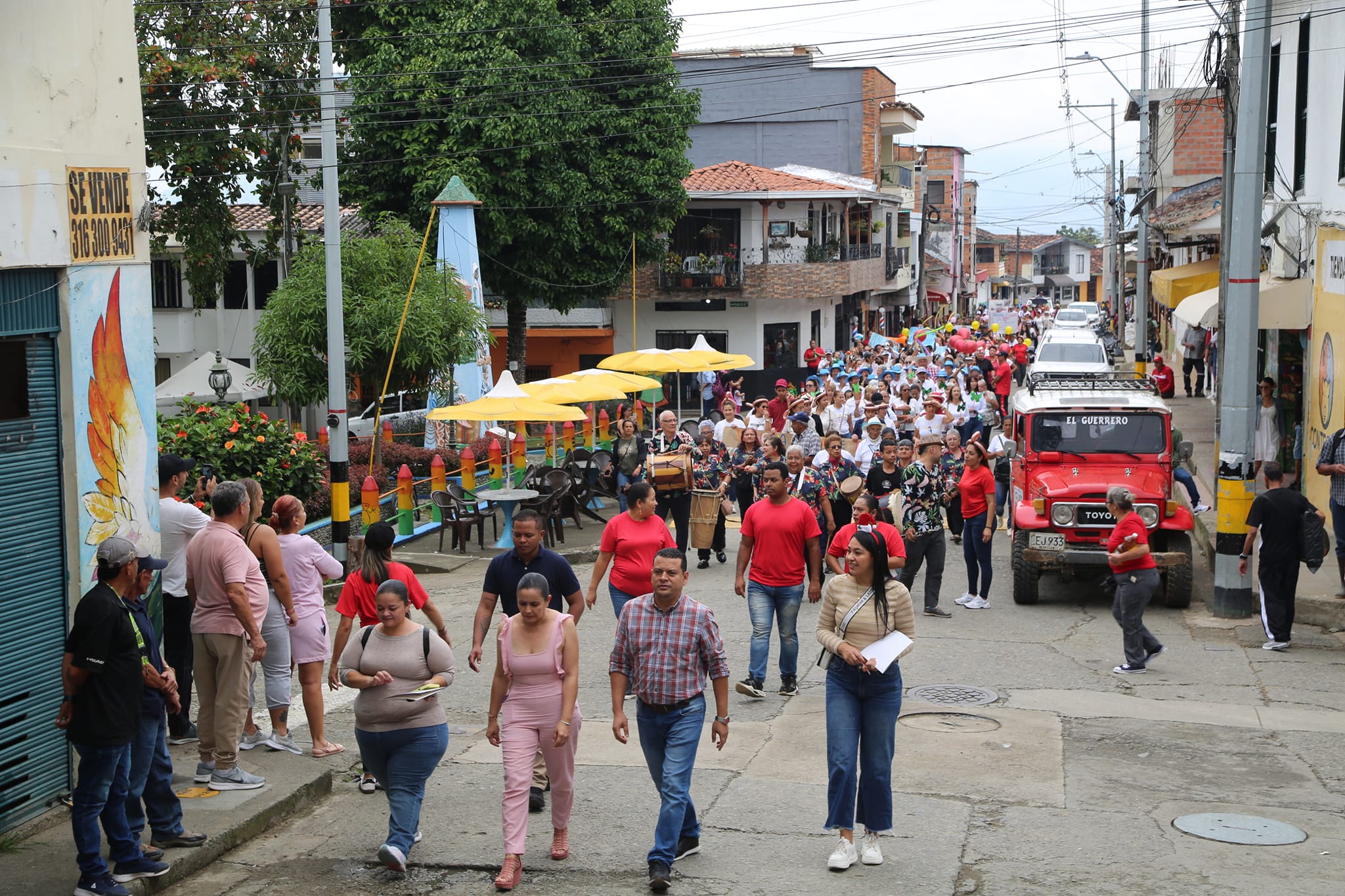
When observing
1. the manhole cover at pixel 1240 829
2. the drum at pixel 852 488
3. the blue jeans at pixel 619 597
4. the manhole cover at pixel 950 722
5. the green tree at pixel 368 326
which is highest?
the green tree at pixel 368 326

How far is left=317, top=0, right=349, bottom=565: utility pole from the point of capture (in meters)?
16.8

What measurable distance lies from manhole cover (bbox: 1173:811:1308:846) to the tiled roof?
36448mm

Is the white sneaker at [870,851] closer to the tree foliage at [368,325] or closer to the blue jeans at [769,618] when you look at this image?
the blue jeans at [769,618]

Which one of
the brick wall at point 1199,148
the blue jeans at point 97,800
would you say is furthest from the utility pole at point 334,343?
the brick wall at point 1199,148

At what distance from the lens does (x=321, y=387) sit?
24.7m

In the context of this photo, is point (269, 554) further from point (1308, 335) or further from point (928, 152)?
point (928, 152)

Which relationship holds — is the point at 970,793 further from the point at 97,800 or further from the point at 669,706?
the point at 97,800

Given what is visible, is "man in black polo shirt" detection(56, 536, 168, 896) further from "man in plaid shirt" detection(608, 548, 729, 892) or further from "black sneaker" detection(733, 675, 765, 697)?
"black sneaker" detection(733, 675, 765, 697)

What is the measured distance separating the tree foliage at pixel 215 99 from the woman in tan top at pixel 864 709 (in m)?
19.5

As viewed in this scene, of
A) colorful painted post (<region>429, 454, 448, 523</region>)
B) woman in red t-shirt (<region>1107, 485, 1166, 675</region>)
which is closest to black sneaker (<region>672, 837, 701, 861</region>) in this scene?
woman in red t-shirt (<region>1107, 485, 1166, 675</region>)

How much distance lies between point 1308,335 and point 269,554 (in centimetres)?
1491

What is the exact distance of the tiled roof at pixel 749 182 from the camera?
1694 inches

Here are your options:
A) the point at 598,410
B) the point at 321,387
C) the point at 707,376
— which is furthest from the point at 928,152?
the point at 321,387

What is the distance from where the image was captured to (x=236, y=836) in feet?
24.9
